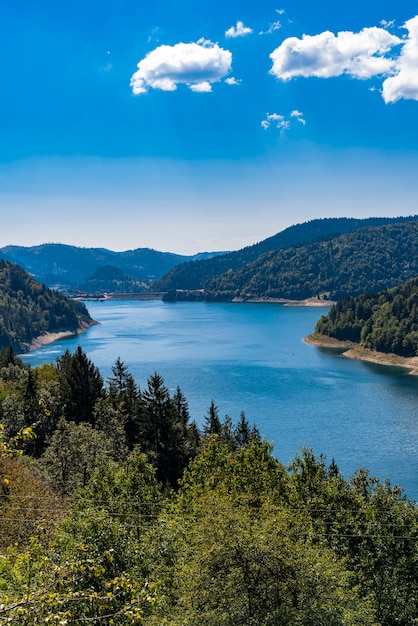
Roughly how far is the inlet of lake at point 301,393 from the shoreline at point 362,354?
3854mm

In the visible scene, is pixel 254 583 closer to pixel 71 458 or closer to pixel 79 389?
pixel 71 458

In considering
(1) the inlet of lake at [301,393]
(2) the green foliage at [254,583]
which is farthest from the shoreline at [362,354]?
(2) the green foliage at [254,583]

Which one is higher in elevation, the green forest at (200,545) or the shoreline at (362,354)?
the green forest at (200,545)

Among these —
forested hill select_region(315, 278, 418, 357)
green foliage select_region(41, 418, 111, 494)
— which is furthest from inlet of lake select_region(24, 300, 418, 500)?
green foliage select_region(41, 418, 111, 494)

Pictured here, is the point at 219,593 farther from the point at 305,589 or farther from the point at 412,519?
the point at 412,519

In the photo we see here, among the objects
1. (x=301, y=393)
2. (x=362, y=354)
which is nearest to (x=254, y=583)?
(x=301, y=393)

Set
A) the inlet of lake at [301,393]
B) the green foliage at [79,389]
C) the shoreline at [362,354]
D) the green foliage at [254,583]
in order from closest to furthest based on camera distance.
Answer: the green foliage at [254,583], the green foliage at [79,389], the inlet of lake at [301,393], the shoreline at [362,354]

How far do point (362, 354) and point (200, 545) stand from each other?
149 meters

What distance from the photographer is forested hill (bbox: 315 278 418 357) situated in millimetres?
156625

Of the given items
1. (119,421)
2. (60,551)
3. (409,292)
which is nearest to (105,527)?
(60,551)

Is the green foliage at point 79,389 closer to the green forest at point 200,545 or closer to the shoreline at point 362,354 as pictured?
the green forest at point 200,545

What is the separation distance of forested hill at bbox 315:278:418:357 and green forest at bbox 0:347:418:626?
122 metres

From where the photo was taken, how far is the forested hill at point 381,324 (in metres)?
157

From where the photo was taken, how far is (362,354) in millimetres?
161500
